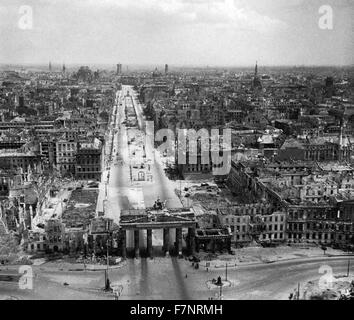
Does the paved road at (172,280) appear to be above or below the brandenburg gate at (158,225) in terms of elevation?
below

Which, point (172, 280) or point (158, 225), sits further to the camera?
point (158, 225)

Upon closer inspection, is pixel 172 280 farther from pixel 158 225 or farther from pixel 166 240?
pixel 158 225

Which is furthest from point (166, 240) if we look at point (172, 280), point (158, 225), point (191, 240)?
point (172, 280)

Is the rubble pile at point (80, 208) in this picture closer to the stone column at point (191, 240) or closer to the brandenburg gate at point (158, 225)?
the brandenburg gate at point (158, 225)

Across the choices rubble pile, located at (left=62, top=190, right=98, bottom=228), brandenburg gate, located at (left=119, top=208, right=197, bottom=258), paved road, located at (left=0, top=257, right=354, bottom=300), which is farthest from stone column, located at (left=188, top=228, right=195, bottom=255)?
rubble pile, located at (left=62, top=190, right=98, bottom=228)

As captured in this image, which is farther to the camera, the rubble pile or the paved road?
the rubble pile

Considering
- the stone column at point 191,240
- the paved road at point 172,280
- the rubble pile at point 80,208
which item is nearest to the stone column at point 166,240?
the paved road at point 172,280

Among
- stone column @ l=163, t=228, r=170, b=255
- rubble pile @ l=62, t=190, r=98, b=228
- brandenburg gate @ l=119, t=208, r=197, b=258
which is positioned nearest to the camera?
brandenburg gate @ l=119, t=208, r=197, b=258

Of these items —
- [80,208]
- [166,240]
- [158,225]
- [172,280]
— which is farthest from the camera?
[80,208]

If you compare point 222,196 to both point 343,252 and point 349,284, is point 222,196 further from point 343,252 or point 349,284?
point 349,284

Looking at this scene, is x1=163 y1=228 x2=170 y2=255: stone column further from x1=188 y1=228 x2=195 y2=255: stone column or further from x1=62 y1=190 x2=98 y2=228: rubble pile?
x1=62 y1=190 x2=98 y2=228: rubble pile

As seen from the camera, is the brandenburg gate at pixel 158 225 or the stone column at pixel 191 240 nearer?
the brandenburg gate at pixel 158 225
